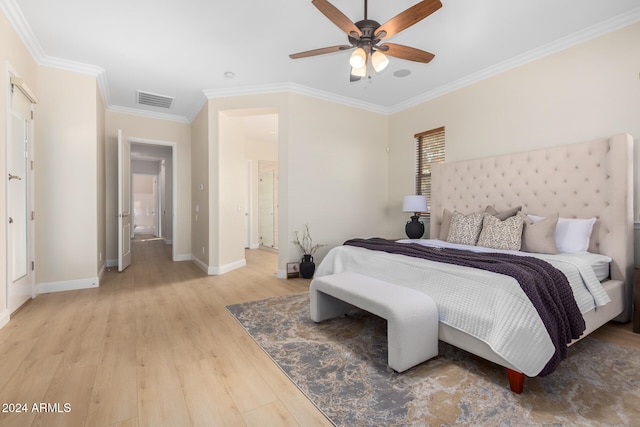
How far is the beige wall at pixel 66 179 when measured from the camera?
11.6ft

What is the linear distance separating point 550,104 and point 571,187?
97 cm

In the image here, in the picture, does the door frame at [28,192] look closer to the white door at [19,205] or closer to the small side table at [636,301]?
→ the white door at [19,205]

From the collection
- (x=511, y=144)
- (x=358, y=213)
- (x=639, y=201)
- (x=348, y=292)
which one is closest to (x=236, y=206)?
(x=358, y=213)

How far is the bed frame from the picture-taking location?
2582 millimetres

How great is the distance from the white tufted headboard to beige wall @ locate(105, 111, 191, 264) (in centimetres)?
481

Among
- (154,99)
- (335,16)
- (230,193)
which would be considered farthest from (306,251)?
(154,99)

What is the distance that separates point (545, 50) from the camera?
326cm

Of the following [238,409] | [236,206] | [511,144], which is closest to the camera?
[238,409]

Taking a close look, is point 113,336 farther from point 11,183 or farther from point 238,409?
point 11,183

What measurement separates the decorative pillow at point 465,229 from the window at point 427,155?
1.06m

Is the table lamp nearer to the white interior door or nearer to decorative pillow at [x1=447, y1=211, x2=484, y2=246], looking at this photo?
decorative pillow at [x1=447, y1=211, x2=484, y2=246]

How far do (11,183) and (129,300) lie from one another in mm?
1592

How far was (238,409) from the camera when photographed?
1556 mm

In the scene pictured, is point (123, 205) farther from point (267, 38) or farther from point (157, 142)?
point (267, 38)
